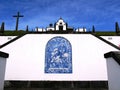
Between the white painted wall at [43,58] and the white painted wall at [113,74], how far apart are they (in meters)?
6.77

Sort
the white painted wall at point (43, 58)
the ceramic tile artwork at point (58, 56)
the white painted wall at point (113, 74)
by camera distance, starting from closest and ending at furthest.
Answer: the white painted wall at point (113, 74) → the white painted wall at point (43, 58) → the ceramic tile artwork at point (58, 56)

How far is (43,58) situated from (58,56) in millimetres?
1086

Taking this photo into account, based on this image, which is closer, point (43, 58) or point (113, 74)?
point (113, 74)

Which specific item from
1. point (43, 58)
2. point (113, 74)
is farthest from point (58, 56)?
point (113, 74)

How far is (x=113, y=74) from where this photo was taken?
13.2ft

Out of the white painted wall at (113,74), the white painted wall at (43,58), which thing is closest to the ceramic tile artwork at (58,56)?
the white painted wall at (43,58)

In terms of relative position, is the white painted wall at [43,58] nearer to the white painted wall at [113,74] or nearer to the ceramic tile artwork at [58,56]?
the ceramic tile artwork at [58,56]

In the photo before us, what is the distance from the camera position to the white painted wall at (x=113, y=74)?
3.79 metres

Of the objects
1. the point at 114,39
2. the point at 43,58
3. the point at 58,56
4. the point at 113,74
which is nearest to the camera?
the point at 113,74

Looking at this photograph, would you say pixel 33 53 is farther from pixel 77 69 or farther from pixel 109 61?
pixel 109 61

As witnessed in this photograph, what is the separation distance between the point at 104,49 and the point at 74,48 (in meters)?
2.17

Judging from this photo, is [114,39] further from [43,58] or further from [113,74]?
[113,74]

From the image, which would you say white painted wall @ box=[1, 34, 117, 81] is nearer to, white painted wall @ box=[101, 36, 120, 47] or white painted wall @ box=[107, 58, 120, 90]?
white painted wall @ box=[101, 36, 120, 47]

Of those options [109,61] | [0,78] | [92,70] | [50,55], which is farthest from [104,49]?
[0,78]
